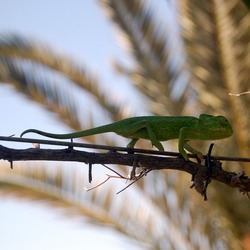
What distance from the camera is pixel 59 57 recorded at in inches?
279

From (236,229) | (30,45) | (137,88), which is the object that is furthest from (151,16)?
(236,229)

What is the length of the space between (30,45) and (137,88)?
121 cm

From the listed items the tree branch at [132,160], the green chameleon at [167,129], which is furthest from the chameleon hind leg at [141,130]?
the tree branch at [132,160]

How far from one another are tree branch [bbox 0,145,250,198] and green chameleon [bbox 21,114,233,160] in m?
0.20

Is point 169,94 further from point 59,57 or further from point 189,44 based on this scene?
point 59,57

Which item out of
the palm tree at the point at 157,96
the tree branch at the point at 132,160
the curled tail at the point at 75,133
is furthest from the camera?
the palm tree at the point at 157,96

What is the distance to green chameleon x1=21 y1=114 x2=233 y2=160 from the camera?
1988 millimetres

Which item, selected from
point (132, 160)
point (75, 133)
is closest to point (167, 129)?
point (75, 133)

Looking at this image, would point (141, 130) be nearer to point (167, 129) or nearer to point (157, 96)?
point (167, 129)

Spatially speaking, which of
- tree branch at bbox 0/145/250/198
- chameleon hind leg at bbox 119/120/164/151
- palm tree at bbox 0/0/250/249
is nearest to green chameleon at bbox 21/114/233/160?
chameleon hind leg at bbox 119/120/164/151

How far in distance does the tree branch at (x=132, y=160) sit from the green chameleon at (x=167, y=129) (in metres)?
0.20

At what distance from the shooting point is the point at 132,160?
1588 mm

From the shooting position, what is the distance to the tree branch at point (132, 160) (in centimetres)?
146

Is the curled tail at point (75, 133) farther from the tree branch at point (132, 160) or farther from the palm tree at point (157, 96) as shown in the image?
the palm tree at point (157, 96)
